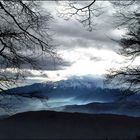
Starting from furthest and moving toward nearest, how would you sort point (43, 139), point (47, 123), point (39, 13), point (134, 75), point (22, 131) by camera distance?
point (47, 123), point (22, 131), point (43, 139), point (134, 75), point (39, 13)

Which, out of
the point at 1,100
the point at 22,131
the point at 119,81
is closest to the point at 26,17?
the point at 1,100

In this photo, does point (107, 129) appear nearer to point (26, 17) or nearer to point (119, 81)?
point (119, 81)

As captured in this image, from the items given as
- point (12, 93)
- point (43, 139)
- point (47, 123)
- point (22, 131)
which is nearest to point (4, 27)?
point (12, 93)

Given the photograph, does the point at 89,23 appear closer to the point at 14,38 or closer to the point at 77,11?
the point at 77,11

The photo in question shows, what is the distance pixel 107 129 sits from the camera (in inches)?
2672

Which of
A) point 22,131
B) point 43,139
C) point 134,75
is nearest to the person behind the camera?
point 134,75

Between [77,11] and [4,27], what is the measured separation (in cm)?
230

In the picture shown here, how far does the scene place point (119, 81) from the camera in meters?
21.8

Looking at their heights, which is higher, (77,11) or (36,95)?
(77,11)

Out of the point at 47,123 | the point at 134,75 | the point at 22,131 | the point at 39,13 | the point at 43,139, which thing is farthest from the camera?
the point at 47,123

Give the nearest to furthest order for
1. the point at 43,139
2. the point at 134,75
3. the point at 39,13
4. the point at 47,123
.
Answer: the point at 39,13 < the point at 134,75 < the point at 43,139 < the point at 47,123

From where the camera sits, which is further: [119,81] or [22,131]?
[22,131]

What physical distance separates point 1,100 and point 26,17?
8.59ft

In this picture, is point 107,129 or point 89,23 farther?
point 107,129
